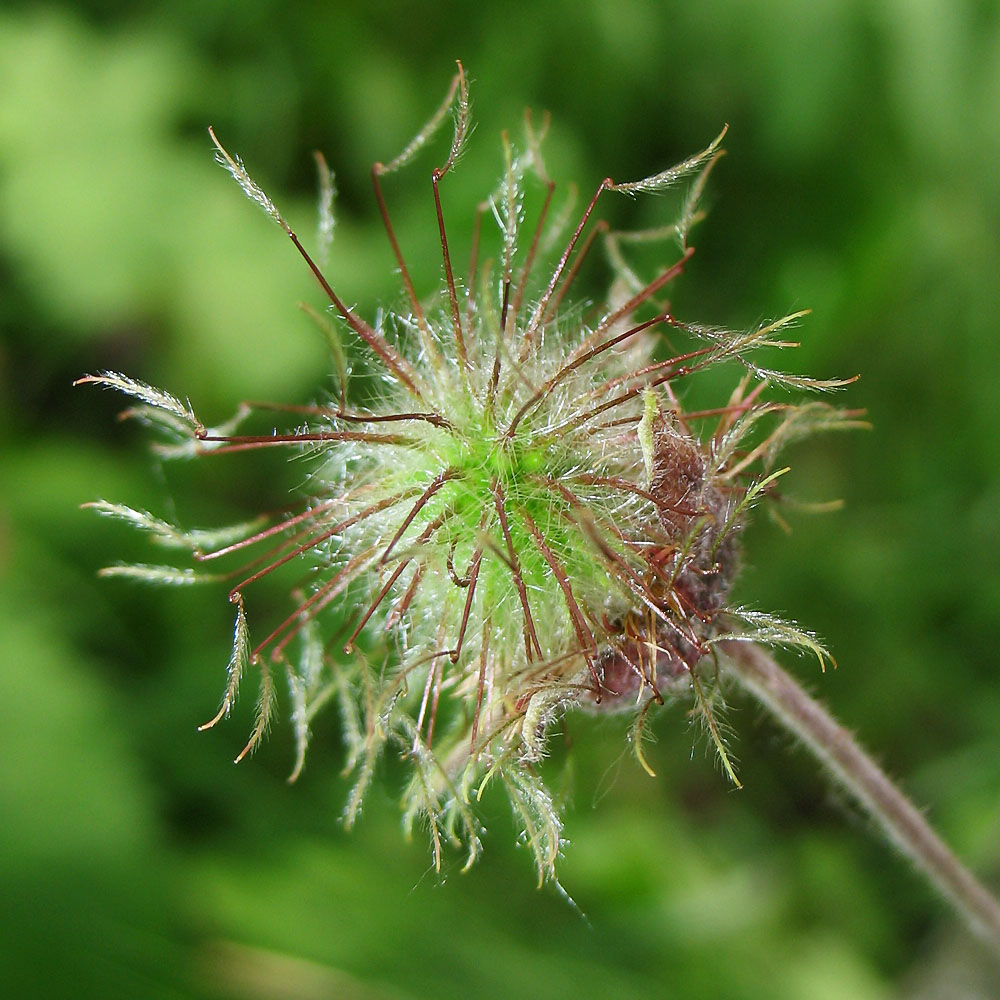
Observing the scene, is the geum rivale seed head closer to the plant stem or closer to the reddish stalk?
A: the reddish stalk

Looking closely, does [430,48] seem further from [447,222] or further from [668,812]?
[668,812]

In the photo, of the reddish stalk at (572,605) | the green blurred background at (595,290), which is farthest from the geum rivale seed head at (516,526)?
the green blurred background at (595,290)

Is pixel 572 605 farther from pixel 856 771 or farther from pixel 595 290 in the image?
pixel 595 290

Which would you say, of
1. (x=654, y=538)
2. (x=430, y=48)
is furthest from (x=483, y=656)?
(x=430, y=48)

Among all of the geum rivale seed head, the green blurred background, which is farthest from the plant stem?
the green blurred background

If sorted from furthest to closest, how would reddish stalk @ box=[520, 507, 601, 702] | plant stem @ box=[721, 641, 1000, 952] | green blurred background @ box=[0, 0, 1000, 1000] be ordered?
green blurred background @ box=[0, 0, 1000, 1000]
plant stem @ box=[721, 641, 1000, 952]
reddish stalk @ box=[520, 507, 601, 702]

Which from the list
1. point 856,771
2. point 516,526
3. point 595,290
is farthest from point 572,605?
point 595,290
